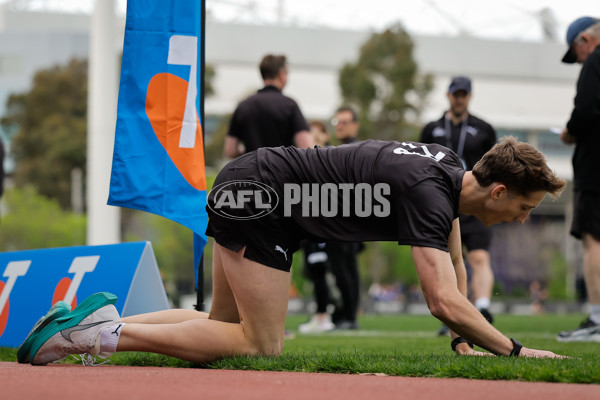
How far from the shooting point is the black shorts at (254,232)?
4410 millimetres

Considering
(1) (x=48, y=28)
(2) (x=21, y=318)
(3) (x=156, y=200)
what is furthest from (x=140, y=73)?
(1) (x=48, y=28)

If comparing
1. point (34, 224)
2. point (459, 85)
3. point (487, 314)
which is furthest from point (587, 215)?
point (34, 224)

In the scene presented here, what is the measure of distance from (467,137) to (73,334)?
4953 mm

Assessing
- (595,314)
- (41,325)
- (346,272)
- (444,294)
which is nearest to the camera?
(444,294)

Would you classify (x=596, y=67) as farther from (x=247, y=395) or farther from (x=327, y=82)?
(x=327, y=82)

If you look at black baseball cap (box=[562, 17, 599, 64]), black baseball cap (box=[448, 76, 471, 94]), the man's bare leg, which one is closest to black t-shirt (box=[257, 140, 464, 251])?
the man's bare leg

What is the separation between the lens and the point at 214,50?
59062 mm

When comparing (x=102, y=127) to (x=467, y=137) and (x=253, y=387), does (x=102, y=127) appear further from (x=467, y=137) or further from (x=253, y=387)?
(x=253, y=387)

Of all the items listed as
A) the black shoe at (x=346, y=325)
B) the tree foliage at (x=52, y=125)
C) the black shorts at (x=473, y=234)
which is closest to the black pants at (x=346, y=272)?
the black shoe at (x=346, y=325)

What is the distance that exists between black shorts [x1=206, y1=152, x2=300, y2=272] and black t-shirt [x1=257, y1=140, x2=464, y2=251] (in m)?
0.06

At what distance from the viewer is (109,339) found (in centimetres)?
431

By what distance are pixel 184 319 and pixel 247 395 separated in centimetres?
169

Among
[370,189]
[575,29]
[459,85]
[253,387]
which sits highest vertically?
[575,29]

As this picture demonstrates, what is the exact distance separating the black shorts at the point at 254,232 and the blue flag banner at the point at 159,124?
1.59m
